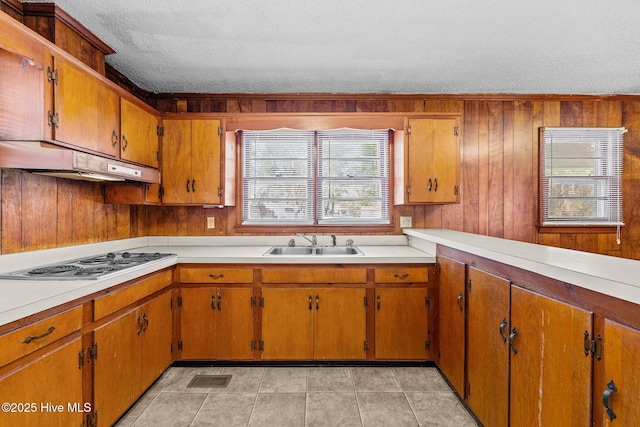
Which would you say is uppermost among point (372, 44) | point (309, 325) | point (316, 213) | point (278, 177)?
point (372, 44)

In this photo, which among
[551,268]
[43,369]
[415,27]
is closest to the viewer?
[551,268]

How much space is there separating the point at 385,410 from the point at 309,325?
823 millimetres

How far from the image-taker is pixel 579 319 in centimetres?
115

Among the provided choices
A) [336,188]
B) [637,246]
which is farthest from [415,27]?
[637,246]

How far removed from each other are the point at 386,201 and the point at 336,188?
0.54 metres

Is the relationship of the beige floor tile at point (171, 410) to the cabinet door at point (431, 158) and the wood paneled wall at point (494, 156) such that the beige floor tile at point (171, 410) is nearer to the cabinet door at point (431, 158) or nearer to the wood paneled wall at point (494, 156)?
the wood paneled wall at point (494, 156)

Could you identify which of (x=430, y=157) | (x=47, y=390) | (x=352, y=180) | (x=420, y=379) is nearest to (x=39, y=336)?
(x=47, y=390)

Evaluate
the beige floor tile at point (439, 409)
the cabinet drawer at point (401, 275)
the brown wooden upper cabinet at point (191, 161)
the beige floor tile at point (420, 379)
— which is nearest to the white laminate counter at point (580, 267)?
the cabinet drawer at point (401, 275)

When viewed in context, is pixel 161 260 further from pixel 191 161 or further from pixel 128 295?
pixel 191 161

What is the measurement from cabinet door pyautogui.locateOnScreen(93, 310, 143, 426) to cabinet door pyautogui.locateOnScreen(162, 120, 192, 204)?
1.20 meters

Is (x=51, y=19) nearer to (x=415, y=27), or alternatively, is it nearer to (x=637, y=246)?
(x=415, y=27)

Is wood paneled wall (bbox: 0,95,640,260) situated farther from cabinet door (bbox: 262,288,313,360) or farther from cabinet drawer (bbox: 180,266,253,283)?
cabinet door (bbox: 262,288,313,360)

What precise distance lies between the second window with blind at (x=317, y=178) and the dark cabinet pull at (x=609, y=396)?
237cm

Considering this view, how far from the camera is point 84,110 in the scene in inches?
78.1
